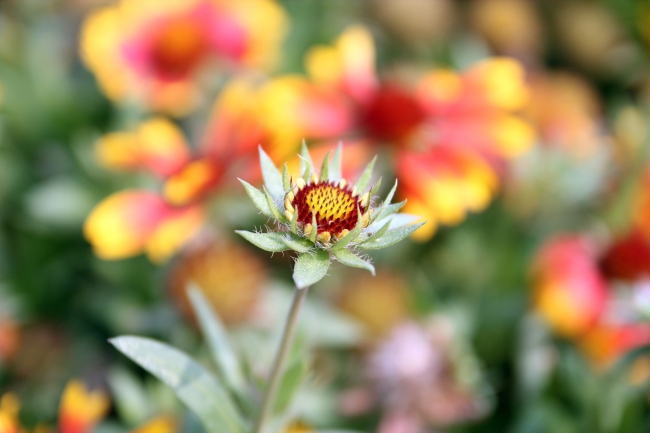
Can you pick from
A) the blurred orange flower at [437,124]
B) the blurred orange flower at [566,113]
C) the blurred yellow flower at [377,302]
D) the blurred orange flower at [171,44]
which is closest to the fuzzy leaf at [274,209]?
the blurred orange flower at [437,124]

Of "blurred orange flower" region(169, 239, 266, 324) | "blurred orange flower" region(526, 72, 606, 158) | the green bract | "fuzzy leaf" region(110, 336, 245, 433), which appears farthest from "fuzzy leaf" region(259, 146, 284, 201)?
"blurred orange flower" region(526, 72, 606, 158)

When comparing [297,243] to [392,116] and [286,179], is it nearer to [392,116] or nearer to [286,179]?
[286,179]

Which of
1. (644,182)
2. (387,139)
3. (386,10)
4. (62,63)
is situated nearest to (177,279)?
(387,139)

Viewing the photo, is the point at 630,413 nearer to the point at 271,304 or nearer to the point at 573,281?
the point at 573,281

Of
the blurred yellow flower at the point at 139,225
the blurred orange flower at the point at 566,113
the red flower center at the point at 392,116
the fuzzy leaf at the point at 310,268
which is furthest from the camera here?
the blurred orange flower at the point at 566,113

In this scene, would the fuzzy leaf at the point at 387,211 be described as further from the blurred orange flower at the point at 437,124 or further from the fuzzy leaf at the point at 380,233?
the blurred orange flower at the point at 437,124

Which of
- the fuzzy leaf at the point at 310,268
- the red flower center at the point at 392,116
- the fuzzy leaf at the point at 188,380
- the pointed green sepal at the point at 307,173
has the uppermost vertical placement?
the red flower center at the point at 392,116

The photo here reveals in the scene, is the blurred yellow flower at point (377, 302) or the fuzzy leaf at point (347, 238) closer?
the fuzzy leaf at point (347, 238)

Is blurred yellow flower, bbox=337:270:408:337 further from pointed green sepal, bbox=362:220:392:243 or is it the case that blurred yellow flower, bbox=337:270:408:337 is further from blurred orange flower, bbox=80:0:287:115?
pointed green sepal, bbox=362:220:392:243
